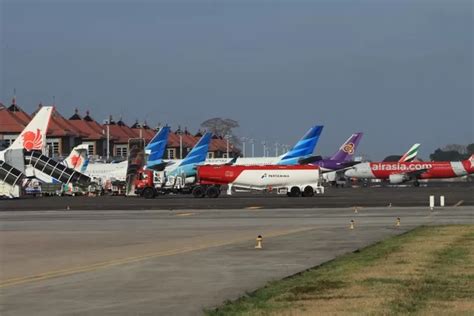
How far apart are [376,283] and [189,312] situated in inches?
155

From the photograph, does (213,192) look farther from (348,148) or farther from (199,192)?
(348,148)

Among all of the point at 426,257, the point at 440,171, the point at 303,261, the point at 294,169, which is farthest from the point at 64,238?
the point at 440,171

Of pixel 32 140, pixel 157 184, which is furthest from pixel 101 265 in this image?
pixel 32 140

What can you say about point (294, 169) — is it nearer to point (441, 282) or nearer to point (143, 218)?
point (143, 218)

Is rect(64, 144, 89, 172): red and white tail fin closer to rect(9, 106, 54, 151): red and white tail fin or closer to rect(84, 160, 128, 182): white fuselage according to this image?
rect(84, 160, 128, 182): white fuselage

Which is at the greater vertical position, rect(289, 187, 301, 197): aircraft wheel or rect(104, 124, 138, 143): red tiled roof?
rect(104, 124, 138, 143): red tiled roof

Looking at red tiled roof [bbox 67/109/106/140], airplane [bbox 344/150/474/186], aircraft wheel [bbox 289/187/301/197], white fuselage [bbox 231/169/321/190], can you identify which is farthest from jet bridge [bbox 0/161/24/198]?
red tiled roof [bbox 67/109/106/140]

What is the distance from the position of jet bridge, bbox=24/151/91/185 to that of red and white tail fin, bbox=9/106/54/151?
60.2 inches

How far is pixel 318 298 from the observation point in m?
13.0

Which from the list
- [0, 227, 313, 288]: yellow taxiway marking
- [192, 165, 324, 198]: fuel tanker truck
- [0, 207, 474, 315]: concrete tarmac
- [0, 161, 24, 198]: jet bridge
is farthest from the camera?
[0, 161, 24, 198]: jet bridge

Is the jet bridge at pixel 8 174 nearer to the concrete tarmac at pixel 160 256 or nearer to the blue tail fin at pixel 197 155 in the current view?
the blue tail fin at pixel 197 155

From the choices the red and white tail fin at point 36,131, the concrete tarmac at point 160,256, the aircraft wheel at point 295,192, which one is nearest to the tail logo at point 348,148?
the aircraft wheel at point 295,192

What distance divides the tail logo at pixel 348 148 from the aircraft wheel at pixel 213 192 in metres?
45.0

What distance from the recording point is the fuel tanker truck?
75.3 meters
